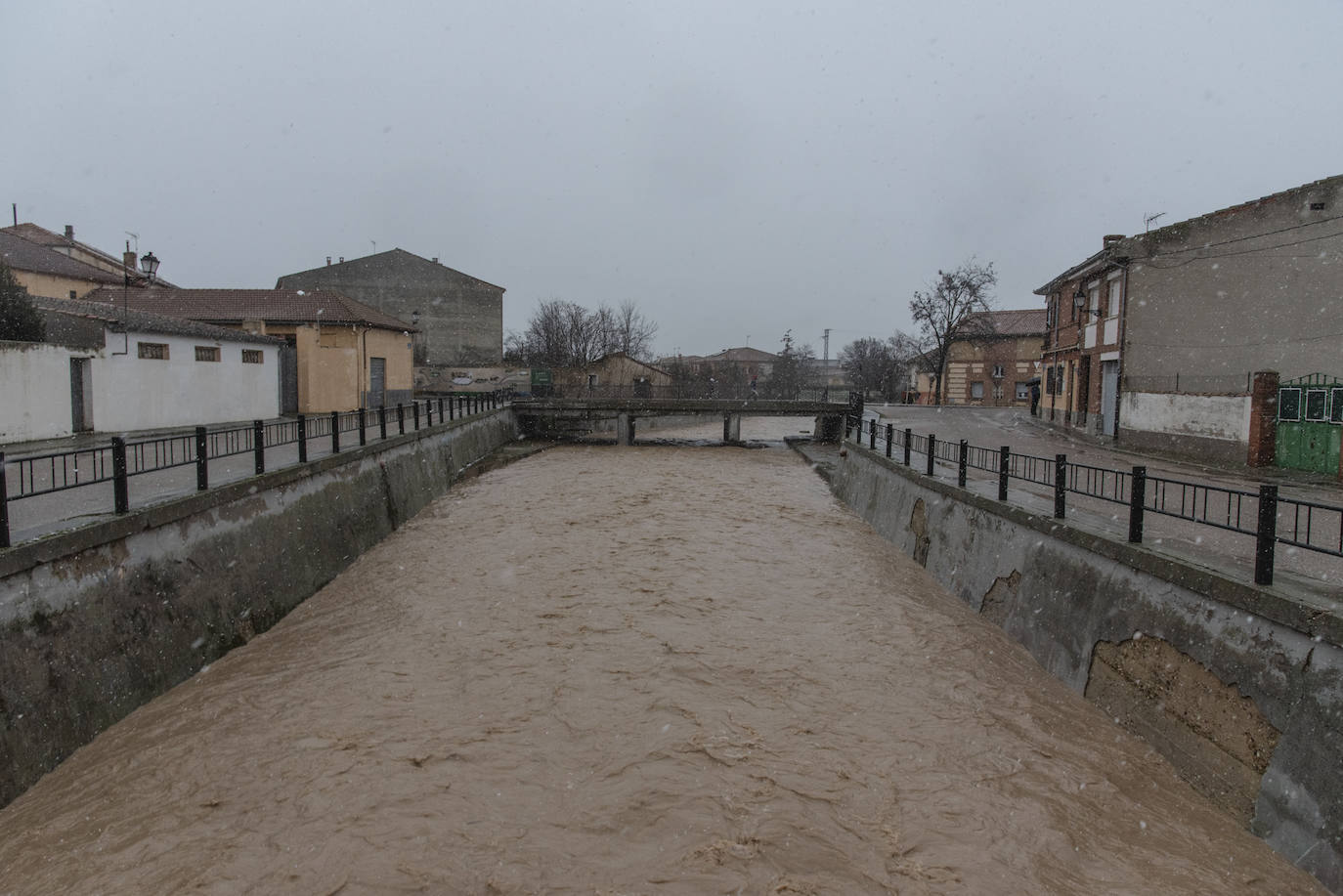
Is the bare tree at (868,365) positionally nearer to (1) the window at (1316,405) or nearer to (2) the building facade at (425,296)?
(2) the building facade at (425,296)

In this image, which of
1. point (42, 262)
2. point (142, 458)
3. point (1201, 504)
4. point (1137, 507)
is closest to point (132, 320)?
point (142, 458)

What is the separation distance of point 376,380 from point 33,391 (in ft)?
52.9

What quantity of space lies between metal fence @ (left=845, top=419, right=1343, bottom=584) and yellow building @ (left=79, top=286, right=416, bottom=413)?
69.1ft

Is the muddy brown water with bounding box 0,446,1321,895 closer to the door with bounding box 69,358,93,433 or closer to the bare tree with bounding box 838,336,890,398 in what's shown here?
the door with bounding box 69,358,93,433

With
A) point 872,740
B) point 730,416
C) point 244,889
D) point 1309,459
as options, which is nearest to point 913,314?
point 730,416

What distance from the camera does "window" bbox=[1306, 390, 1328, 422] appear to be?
1362 cm

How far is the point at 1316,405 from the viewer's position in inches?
543

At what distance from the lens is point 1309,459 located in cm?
1377

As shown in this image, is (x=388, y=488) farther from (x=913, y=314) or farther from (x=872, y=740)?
(x=913, y=314)

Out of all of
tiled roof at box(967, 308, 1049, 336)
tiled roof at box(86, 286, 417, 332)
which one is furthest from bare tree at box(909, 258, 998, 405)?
tiled roof at box(86, 286, 417, 332)

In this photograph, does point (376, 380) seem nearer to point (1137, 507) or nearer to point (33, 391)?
point (33, 391)

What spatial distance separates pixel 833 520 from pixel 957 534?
5584mm

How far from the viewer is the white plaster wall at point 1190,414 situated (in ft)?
50.1

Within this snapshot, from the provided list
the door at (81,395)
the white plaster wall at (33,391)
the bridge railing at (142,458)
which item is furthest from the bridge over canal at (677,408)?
the white plaster wall at (33,391)
